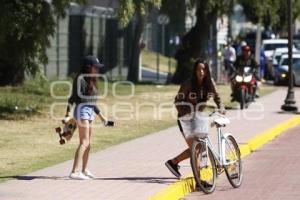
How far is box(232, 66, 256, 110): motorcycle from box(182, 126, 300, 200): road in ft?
22.8

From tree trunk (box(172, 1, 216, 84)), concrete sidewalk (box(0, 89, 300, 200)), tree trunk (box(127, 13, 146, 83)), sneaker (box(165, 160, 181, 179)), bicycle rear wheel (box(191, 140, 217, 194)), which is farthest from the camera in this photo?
tree trunk (box(127, 13, 146, 83))

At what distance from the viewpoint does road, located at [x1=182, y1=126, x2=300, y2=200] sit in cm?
1041

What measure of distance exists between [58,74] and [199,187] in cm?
2392

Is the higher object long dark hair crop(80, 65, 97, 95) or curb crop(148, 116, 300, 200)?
long dark hair crop(80, 65, 97, 95)

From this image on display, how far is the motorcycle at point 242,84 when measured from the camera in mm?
23281

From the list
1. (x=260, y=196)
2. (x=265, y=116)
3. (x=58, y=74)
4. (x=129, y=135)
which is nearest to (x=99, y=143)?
(x=129, y=135)

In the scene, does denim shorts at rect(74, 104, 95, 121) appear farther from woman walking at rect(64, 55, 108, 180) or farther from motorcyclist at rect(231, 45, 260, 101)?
motorcyclist at rect(231, 45, 260, 101)

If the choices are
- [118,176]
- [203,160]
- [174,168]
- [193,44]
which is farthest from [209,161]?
[193,44]

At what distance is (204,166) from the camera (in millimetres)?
10516

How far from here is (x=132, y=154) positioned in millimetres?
13805

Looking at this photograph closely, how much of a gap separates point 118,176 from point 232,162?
1.65 metres

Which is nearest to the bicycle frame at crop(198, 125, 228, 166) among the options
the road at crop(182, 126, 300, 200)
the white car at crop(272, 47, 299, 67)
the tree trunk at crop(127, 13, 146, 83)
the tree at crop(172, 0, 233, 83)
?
the road at crop(182, 126, 300, 200)

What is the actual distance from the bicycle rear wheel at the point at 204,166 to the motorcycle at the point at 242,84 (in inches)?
504

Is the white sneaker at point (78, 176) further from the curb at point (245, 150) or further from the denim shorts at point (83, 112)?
the curb at point (245, 150)
